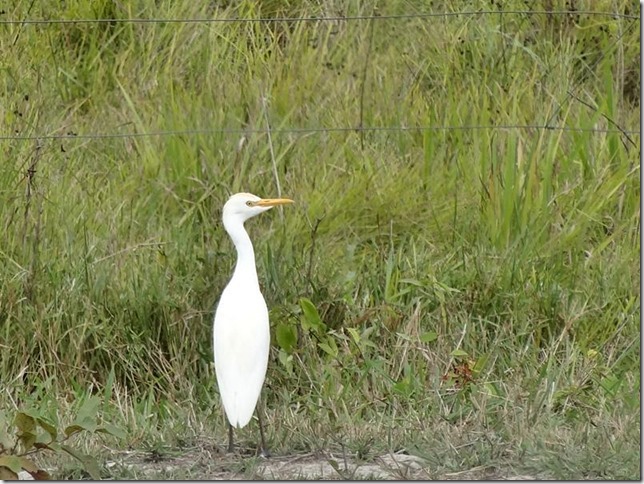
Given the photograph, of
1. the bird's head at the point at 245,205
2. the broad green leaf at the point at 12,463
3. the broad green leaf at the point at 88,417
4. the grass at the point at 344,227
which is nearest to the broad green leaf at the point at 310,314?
the grass at the point at 344,227

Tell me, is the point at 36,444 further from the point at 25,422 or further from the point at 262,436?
the point at 262,436

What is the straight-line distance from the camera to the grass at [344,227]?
4629 mm

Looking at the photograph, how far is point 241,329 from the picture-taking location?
4.22 meters

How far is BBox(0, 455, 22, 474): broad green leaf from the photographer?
3.77 meters

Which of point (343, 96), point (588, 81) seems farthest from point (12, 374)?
point (588, 81)

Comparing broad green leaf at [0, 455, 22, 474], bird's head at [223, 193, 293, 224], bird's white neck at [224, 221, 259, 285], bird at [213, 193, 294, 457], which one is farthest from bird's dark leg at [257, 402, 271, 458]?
broad green leaf at [0, 455, 22, 474]

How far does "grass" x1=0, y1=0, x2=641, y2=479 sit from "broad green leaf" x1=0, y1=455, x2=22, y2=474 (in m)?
0.45

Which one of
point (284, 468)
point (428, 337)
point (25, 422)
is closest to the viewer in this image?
point (25, 422)

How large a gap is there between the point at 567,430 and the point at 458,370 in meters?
0.47

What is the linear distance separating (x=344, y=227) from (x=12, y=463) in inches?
92.0

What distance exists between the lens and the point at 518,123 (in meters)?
6.10

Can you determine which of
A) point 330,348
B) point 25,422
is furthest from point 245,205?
point 25,422

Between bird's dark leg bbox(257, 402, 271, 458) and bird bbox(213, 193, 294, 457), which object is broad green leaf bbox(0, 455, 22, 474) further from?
bird's dark leg bbox(257, 402, 271, 458)

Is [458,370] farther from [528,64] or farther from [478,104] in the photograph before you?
[528,64]
